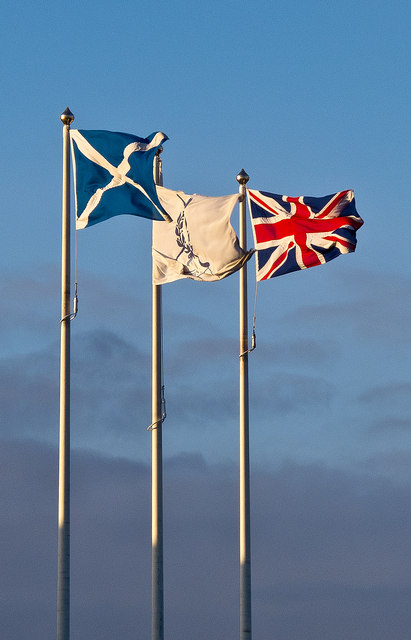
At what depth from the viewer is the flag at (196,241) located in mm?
46188

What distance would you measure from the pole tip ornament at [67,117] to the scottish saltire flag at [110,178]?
1.20 ft

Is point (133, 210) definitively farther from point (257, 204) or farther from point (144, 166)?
point (257, 204)

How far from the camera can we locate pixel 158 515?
149 ft

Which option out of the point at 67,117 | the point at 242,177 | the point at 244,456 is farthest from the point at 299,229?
the point at 67,117

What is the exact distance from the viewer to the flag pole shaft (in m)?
44.4

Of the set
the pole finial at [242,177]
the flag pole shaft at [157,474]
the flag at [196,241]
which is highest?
the pole finial at [242,177]

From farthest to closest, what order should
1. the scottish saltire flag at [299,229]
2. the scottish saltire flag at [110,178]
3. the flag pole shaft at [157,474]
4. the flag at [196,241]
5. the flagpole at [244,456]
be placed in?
the scottish saltire flag at [299,229], the flagpole at [244,456], the flag at [196,241], the flag pole shaft at [157,474], the scottish saltire flag at [110,178]

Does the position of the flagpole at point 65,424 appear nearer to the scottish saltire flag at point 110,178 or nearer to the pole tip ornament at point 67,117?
the pole tip ornament at point 67,117

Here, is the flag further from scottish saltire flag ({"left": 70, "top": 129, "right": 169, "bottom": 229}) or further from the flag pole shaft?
scottish saltire flag ({"left": 70, "top": 129, "right": 169, "bottom": 229})

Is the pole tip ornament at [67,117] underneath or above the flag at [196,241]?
above

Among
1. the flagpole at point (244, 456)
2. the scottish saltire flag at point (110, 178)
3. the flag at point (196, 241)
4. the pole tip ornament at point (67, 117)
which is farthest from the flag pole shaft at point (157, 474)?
the flagpole at point (244, 456)

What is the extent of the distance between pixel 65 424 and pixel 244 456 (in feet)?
25.7

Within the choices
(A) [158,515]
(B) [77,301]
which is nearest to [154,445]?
(A) [158,515]

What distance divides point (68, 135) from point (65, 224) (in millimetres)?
2778
